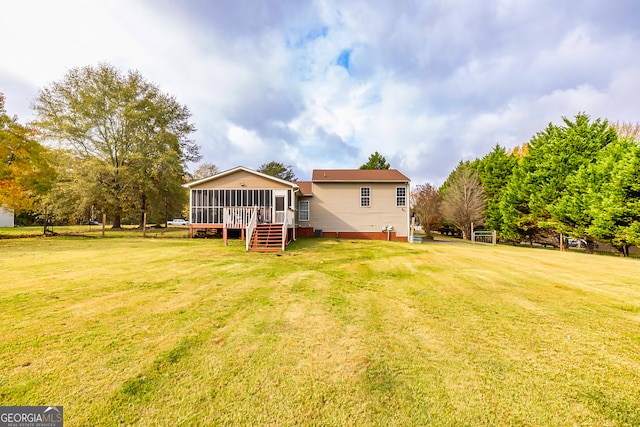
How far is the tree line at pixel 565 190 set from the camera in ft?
46.1

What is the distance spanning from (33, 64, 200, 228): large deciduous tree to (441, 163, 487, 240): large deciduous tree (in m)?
29.7

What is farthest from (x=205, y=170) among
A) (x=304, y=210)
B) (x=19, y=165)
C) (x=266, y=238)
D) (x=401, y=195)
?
(x=266, y=238)

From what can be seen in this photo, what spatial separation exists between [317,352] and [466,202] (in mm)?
28621

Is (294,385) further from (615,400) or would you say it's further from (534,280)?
(534,280)

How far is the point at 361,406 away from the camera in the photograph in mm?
2207

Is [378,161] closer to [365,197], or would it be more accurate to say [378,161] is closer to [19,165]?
[365,197]

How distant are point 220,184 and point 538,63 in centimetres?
2394

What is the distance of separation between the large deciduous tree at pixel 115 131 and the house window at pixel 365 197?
18484 millimetres

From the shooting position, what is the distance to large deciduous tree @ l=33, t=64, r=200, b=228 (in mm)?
22280

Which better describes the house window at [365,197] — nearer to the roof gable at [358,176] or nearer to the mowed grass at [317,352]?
the roof gable at [358,176]

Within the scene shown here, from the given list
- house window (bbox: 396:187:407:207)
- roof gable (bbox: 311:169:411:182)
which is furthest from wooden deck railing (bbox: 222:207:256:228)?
house window (bbox: 396:187:407:207)

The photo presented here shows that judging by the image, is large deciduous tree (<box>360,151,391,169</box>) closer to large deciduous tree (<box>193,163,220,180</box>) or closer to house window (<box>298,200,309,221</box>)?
house window (<box>298,200,309,221</box>)

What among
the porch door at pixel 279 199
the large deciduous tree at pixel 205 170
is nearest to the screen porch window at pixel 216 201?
the porch door at pixel 279 199

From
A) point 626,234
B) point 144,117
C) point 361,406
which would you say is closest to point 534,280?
point 361,406
